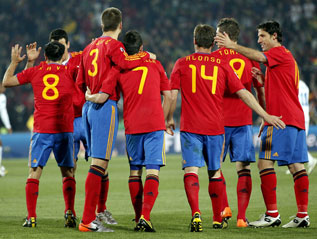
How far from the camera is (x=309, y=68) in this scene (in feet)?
78.8

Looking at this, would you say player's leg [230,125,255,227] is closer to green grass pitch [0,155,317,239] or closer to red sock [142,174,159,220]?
green grass pitch [0,155,317,239]

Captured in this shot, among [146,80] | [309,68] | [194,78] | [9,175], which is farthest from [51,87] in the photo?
[309,68]

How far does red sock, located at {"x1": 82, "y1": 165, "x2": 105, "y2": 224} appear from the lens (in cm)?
571

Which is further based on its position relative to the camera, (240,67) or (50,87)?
(240,67)

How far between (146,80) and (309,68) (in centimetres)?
1920

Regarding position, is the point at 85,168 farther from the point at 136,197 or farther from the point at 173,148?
the point at 136,197

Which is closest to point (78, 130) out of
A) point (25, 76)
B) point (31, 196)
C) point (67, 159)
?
point (67, 159)

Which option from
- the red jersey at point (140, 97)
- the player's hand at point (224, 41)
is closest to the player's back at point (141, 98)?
the red jersey at point (140, 97)

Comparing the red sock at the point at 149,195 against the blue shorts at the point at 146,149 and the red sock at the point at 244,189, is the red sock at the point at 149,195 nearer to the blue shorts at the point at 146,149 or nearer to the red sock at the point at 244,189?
the blue shorts at the point at 146,149

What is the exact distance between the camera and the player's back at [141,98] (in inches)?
231

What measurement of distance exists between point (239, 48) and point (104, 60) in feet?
4.33

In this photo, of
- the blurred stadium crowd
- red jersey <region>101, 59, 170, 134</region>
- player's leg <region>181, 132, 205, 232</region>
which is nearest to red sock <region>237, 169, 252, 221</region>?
player's leg <region>181, 132, 205, 232</region>

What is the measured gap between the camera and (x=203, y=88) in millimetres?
5934

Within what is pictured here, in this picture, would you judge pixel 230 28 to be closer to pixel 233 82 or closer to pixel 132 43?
pixel 233 82
